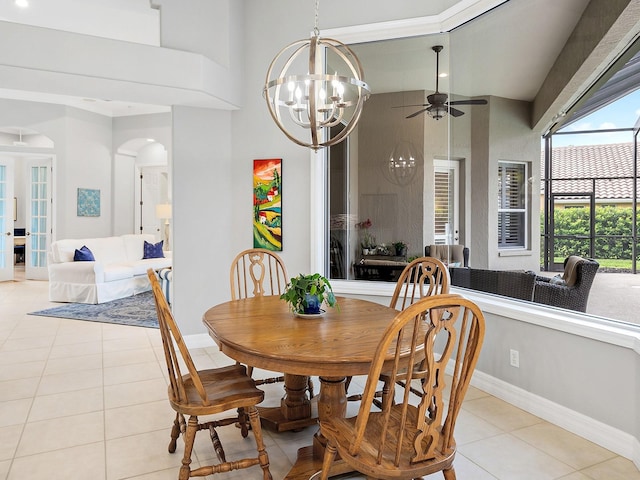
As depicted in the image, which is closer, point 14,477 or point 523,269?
point 14,477

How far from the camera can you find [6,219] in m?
8.99

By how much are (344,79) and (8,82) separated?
3049 mm

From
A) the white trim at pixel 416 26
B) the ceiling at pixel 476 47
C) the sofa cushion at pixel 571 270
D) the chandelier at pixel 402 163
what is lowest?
the sofa cushion at pixel 571 270

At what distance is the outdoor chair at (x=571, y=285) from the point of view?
2.77 metres

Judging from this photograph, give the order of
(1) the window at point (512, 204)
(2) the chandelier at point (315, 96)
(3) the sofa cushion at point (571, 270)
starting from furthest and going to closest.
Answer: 1. (1) the window at point (512, 204)
2. (3) the sofa cushion at point (571, 270)
3. (2) the chandelier at point (315, 96)

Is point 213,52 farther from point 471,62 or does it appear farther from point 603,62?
point 603,62

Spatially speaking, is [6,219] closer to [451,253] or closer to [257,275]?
[257,275]

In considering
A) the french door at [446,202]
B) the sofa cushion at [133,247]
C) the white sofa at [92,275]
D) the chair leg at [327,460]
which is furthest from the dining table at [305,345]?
the sofa cushion at [133,247]

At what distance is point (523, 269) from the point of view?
10.6ft

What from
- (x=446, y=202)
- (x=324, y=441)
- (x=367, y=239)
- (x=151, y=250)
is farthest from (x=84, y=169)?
(x=324, y=441)

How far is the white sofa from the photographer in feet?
22.3

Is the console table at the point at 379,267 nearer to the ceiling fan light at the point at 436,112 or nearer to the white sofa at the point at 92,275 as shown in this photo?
the ceiling fan light at the point at 436,112

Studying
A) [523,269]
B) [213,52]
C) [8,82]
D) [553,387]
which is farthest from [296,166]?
[553,387]

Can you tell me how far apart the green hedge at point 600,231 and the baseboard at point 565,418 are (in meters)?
0.95
